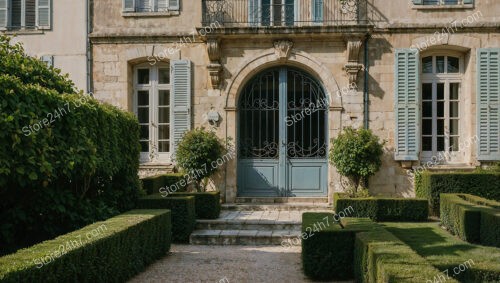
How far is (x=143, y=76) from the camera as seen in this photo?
1238 cm

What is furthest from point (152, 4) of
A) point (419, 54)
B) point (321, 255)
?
point (321, 255)

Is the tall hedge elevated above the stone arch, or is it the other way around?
the stone arch

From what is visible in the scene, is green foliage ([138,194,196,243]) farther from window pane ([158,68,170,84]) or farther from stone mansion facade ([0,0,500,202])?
window pane ([158,68,170,84])

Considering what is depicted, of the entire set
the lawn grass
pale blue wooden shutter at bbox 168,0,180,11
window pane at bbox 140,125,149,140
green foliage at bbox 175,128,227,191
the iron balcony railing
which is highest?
pale blue wooden shutter at bbox 168,0,180,11

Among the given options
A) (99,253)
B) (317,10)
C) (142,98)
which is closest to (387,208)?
(317,10)

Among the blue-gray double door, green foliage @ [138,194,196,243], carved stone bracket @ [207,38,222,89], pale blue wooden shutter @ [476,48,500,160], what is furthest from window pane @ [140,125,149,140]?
pale blue wooden shutter @ [476,48,500,160]

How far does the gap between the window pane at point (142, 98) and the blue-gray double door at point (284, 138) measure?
7.26 feet

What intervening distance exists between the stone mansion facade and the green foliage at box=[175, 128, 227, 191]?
0.47 meters

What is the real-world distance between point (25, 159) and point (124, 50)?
6.70m

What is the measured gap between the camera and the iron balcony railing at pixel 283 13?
1148 centimetres

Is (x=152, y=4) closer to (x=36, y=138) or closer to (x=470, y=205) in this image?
(x=36, y=138)

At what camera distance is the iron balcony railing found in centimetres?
1148

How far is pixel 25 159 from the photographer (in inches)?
224

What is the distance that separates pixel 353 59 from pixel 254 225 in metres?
4.35
